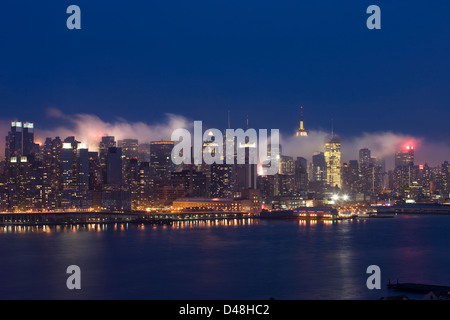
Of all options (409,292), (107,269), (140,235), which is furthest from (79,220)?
(409,292)

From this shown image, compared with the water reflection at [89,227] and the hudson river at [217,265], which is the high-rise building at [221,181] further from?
the hudson river at [217,265]

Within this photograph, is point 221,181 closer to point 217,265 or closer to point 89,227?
point 89,227

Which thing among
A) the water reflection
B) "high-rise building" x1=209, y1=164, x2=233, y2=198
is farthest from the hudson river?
"high-rise building" x1=209, y1=164, x2=233, y2=198

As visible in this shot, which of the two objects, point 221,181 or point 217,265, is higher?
point 221,181

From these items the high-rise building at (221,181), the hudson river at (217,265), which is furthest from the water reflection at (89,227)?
the high-rise building at (221,181)

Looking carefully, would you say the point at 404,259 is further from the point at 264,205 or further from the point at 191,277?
the point at 264,205

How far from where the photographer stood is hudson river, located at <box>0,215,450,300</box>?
83.2 feet

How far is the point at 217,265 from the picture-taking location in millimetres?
33375

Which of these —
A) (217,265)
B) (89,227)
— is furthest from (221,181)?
(217,265)

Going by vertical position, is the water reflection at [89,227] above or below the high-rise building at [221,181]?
below

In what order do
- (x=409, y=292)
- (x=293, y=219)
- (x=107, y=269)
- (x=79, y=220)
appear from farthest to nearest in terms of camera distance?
1. (x=293, y=219)
2. (x=79, y=220)
3. (x=107, y=269)
4. (x=409, y=292)

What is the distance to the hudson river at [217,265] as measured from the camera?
25.4 m
